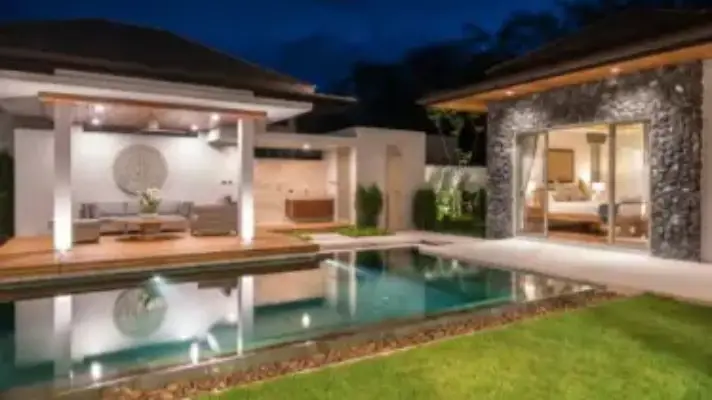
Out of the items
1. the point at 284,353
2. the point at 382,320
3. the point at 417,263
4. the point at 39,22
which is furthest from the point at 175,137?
the point at 284,353

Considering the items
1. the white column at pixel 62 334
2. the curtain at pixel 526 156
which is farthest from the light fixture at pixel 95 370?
the curtain at pixel 526 156

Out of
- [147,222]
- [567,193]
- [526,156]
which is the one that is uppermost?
[526,156]

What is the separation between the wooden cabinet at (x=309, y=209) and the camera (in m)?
17.1

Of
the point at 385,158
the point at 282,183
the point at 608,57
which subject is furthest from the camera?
the point at 385,158

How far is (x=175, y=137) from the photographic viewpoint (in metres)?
15.5

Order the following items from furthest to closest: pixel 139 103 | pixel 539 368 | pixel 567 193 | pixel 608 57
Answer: pixel 567 193 → pixel 139 103 → pixel 608 57 → pixel 539 368

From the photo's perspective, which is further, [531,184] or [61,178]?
[531,184]

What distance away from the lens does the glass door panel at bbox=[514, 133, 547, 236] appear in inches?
508

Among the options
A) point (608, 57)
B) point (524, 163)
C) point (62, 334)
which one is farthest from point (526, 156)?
point (62, 334)

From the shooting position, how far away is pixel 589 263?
375 inches

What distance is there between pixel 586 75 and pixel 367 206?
771cm

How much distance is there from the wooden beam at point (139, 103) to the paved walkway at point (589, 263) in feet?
11.7

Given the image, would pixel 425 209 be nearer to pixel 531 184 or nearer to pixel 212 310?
pixel 531 184

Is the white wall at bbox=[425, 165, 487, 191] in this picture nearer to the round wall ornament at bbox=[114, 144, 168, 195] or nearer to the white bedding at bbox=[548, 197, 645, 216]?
the white bedding at bbox=[548, 197, 645, 216]
